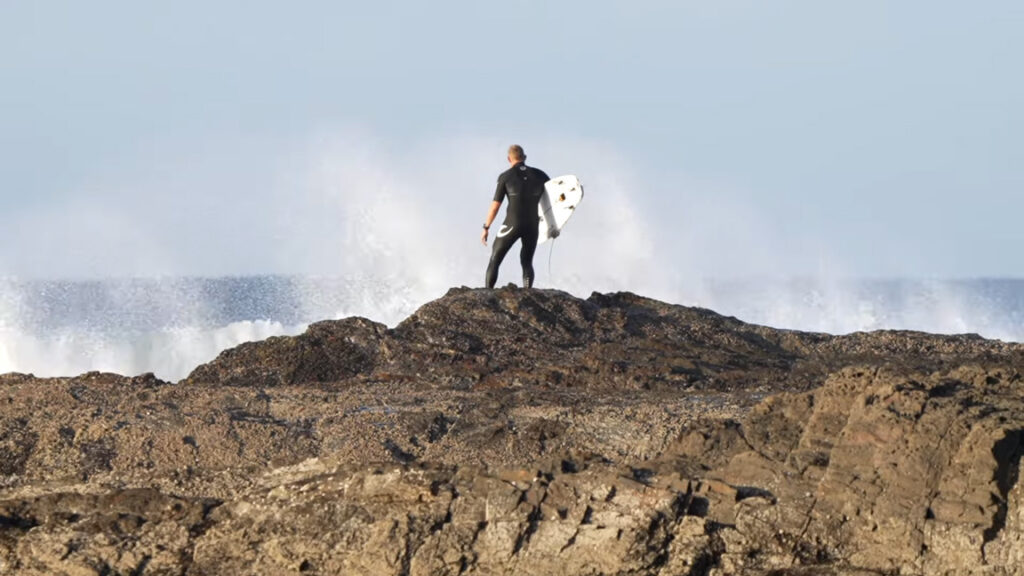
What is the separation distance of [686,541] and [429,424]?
88.6 inches

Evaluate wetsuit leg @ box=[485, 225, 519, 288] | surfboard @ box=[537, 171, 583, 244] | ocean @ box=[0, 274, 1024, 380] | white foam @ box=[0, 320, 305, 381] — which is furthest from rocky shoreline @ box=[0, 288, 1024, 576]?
ocean @ box=[0, 274, 1024, 380]

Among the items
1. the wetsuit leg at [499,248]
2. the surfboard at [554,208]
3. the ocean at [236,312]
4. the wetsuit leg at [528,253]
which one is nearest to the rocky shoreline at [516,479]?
the wetsuit leg at [499,248]

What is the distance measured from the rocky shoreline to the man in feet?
12.4

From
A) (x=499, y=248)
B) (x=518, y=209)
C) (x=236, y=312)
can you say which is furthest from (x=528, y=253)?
(x=236, y=312)

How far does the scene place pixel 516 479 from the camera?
7.31 metres

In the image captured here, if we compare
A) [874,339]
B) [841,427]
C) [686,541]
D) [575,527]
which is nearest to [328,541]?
[575,527]

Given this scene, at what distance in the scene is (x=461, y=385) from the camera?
1062 centimetres

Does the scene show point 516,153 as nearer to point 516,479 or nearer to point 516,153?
point 516,153

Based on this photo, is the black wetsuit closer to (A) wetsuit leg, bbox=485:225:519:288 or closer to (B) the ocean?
(A) wetsuit leg, bbox=485:225:519:288

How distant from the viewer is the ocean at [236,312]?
18938 millimetres

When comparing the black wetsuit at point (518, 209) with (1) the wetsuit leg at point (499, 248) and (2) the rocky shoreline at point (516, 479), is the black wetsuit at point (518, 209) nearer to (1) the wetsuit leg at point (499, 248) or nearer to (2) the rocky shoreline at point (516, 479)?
(1) the wetsuit leg at point (499, 248)

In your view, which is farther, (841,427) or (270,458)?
(270,458)

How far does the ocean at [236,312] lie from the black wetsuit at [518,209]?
6.11 metres

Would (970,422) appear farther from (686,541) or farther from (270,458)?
(270,458)
